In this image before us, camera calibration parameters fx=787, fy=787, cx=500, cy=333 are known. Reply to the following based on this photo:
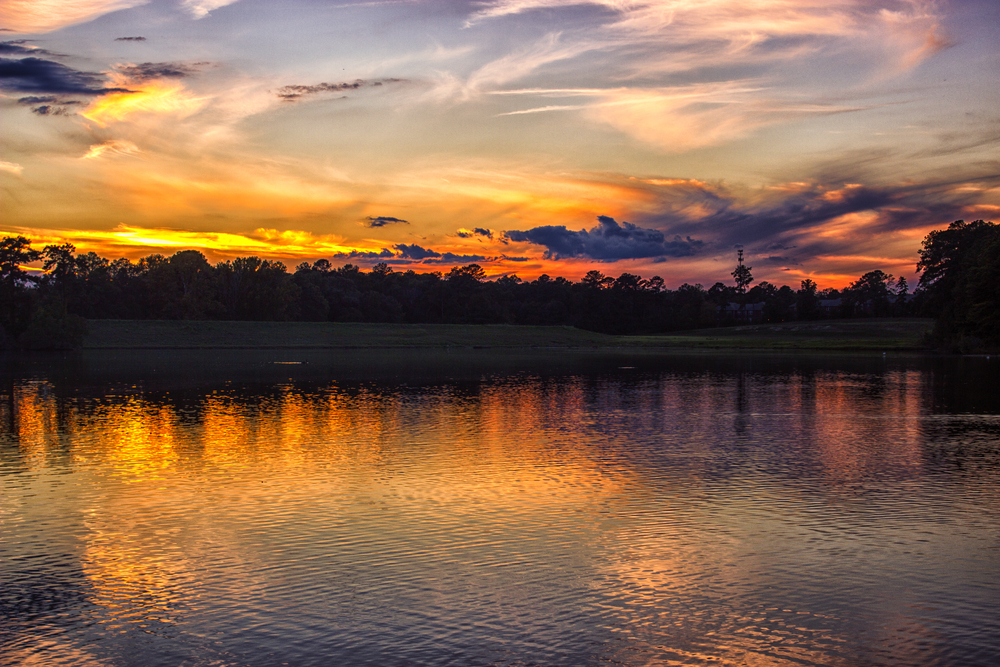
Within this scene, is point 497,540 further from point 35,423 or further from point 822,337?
point 822,337

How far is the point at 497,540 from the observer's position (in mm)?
13492

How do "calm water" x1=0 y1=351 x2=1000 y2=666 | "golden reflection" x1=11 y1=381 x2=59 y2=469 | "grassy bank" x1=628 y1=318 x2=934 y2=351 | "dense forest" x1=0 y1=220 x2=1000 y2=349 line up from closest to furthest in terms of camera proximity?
"calm water" x1=0 y1=351 x2=1000 y2=666 < "golden reflection" x1=11 y1=381 x2=59 y2=469 < "dense forest" x1=0 y1=220 x2=1000 y2=349 < "grassy bank" x1=628 y1=318 x2=934 y2=351

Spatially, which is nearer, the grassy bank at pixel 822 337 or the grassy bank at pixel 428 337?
the grassy bank at pixel 428 337

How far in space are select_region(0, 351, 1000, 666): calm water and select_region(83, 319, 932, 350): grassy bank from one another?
83848 millimetres

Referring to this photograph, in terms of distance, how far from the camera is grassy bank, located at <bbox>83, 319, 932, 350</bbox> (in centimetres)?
11031

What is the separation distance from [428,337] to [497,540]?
370ft

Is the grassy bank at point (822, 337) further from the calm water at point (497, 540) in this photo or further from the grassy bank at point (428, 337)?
the calm water at point (497, 540)

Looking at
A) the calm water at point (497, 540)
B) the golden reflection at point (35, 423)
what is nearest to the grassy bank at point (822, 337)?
the calm water at point (497, 540)

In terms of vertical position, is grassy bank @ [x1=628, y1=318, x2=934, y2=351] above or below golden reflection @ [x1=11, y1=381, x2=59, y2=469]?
below

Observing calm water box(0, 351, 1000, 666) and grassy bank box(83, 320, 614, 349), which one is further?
grassy bank box(83, 320, 614, 349)

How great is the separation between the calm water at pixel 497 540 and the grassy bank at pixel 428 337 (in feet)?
275

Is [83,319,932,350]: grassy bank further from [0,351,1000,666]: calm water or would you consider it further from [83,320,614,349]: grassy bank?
[0,351,1000,666]: calm water

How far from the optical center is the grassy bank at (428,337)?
110 meters

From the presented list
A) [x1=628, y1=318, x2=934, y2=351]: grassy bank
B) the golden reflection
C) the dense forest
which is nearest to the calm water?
the golden reflection
